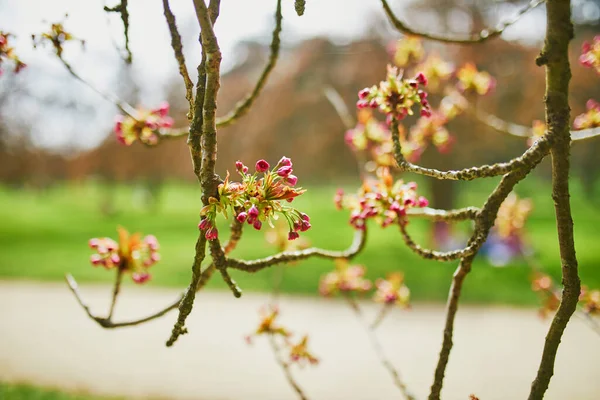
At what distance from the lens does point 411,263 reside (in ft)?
28.9

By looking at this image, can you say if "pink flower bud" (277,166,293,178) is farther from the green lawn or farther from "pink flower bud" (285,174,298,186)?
the green lawn

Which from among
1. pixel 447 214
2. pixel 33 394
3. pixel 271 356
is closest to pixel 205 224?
pixel 447 214

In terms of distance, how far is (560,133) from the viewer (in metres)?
1.17

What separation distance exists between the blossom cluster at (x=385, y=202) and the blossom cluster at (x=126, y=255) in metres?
0.71

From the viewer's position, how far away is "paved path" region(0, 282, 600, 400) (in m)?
3.92

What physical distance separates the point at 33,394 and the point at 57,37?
119 inches

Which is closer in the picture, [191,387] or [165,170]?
[191,387]

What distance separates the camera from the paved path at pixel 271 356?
12.9 feet

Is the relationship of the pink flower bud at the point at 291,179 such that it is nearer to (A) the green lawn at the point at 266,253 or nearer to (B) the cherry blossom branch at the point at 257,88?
(B) the cherry blossom branch at the point at 257,88

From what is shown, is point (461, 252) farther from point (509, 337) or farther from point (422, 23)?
point (422, 23)

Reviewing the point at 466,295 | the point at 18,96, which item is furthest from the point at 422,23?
the point at 18,96

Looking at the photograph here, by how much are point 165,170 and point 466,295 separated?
12.3 metres

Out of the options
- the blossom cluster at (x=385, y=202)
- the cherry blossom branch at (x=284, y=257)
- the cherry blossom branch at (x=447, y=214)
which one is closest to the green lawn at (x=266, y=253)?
the cherry blossom branch at (x=284, y=257)

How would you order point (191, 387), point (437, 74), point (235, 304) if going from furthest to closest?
1. point (235, 304)
2. point (191, 387)
3. point (437, 74)
